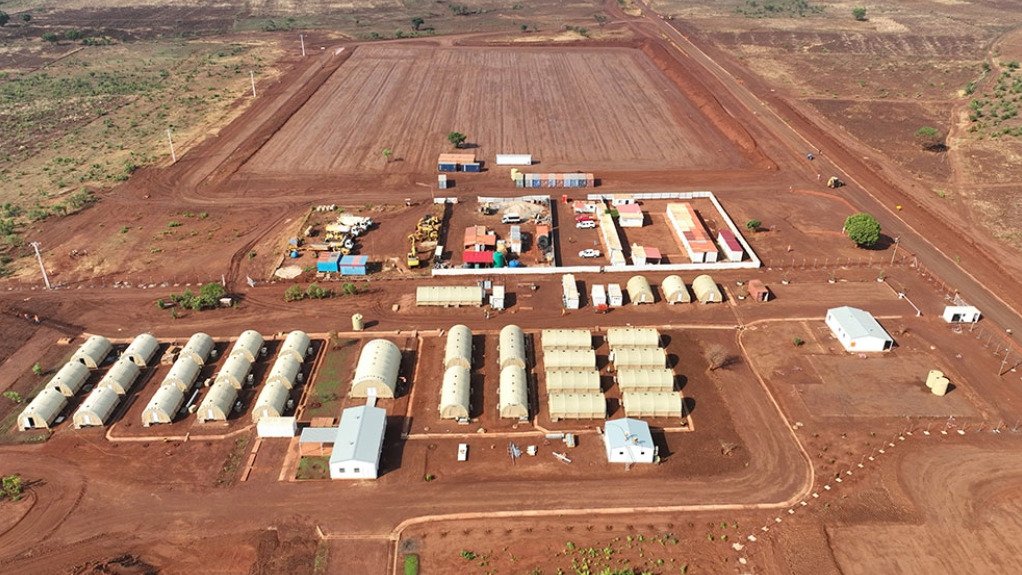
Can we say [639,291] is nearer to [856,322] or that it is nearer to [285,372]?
[856,322]

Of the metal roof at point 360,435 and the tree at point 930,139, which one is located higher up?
the tree at point 930,139

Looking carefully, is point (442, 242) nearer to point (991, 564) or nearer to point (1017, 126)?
point (991, 564)

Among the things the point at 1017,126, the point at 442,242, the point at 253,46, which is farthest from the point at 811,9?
the point at 442,242

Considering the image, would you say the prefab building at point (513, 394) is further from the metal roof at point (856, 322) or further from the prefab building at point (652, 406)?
the metal roof at point (856, 322)

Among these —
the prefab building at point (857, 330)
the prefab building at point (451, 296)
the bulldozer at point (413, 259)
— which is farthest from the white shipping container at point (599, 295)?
the prefab building at point (857, 330)

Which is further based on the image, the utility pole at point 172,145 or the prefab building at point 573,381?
the utility pole at point 172,145

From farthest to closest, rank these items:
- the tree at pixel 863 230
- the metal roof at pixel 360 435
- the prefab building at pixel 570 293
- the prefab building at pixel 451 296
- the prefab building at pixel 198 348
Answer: the tree at pixel 863 230, the prefab building at pixel 451 296, the prefab building at pixel 570 293, the prefab building at pixel 198 348, the metal roof at pixel 360 435

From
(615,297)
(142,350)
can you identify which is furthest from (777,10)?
(142,350)

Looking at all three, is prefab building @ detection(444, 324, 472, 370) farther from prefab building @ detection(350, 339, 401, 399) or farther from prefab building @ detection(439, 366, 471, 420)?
prefab building @ detection(350, 339, 401, 399)
